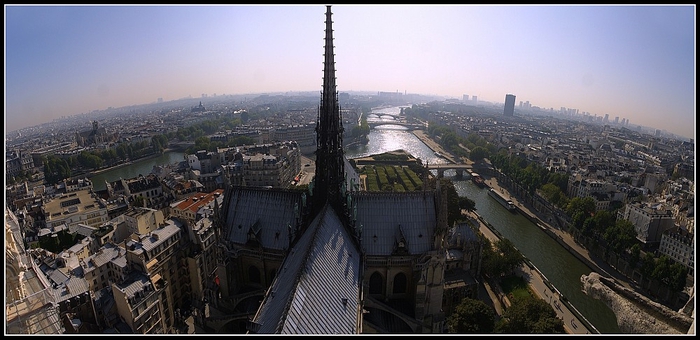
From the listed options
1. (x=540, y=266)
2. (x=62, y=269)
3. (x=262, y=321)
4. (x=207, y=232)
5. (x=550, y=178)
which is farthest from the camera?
(x=550, y=178)

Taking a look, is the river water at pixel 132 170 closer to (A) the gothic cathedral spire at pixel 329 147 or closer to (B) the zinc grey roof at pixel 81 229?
(B) the zinc grey roof at pixel 81 229

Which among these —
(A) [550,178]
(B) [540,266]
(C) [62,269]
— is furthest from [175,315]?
(A) [550,178]

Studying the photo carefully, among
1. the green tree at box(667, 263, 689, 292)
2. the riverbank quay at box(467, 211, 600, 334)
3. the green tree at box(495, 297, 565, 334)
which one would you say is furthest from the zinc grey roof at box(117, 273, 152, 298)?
the green tree at box(667, 263, 689, 292)

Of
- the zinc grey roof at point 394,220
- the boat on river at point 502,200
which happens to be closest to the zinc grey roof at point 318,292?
the zinc grey roof at point 394,220

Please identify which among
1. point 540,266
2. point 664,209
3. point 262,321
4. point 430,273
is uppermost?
point 262,321

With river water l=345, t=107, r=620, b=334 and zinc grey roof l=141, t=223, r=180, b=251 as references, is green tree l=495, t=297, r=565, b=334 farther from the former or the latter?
zinc grey roof l=141, t=223, r=180, b=251

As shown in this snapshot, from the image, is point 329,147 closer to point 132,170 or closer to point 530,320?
point 530,320

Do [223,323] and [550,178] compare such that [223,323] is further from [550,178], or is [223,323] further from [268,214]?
[550,178]
